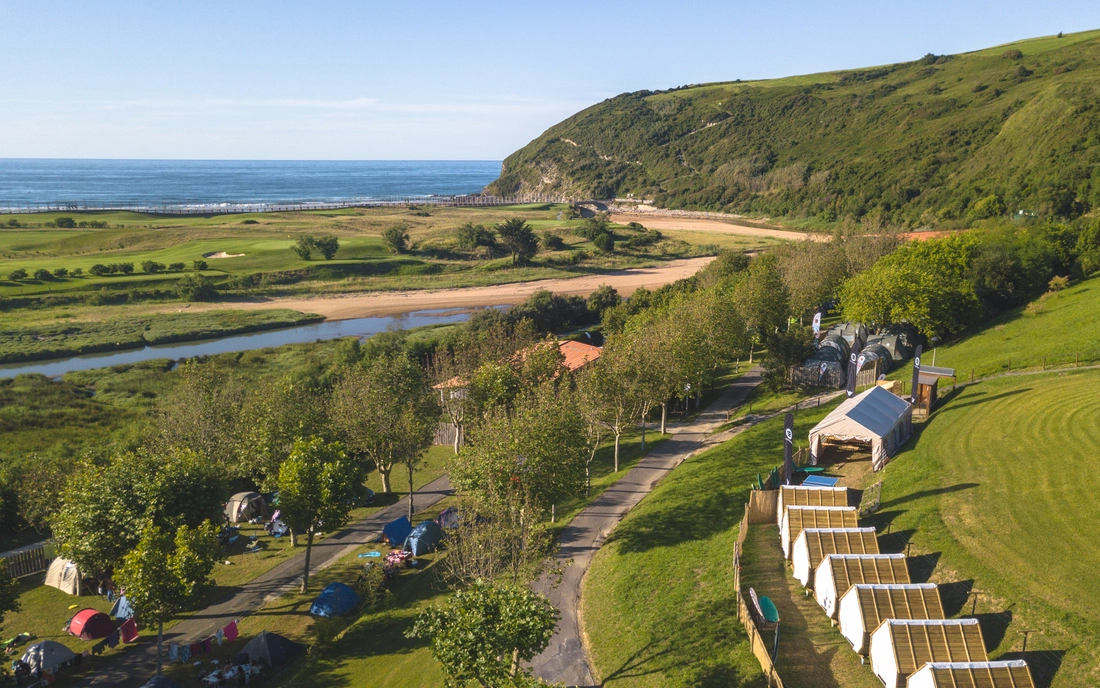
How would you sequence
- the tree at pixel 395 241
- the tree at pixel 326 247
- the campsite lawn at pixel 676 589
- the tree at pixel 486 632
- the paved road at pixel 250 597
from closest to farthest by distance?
the tree at pixel 486 632
the campsite lawn at pixel 676 589
the paved road at pixel 250 597
the tree at pixel 326 247
the tree at pixel 395 241

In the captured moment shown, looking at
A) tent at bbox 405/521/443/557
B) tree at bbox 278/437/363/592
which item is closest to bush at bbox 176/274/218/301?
tent at bbox 405/521/443/557

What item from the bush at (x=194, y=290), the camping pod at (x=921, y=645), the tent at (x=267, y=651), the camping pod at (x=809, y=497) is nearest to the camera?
the camping pod at (x=921, y=645)

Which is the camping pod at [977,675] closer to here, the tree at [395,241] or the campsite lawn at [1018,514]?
the campsite lawn at [1018,514]

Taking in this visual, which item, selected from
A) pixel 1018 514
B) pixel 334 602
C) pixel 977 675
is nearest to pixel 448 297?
pixel 334 602

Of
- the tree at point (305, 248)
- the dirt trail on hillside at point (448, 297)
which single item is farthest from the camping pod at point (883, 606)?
the tree at point (305, 248)

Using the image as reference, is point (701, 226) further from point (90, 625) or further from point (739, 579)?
point (90, 625)

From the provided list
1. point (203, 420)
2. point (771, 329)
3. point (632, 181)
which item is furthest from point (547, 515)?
point (632, 181)

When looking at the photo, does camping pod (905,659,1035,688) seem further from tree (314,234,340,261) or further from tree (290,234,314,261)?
tree (290,234,314,261)
